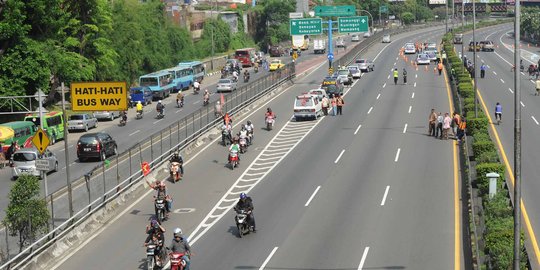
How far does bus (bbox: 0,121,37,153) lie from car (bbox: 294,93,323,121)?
1723 cm

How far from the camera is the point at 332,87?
68062 mm

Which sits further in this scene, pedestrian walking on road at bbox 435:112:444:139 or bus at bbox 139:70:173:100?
bus at bbox 139:70:173:100

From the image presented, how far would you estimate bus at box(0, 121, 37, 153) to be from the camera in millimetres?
50750

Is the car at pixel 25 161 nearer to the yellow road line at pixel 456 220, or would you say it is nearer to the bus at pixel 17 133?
the bus at pixel 17 133

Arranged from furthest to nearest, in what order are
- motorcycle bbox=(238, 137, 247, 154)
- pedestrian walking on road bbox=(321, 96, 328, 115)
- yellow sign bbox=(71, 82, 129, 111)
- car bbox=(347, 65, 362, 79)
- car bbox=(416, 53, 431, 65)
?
car bbox=(416, 53, 431, 65) < car bbox=(347, 65, 362, 79) < pedestrian walking on road bbox=(321, 96, 328, 115) < motorcycle bbox=(238, 137, 247, 154) < yellow sign bbox=(71, 82, 129, 111)

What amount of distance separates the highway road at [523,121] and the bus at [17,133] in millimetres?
28146

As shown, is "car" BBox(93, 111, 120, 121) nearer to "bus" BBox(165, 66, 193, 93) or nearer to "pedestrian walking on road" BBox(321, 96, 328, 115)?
"bus" BBox(165, 66, 193, 93)

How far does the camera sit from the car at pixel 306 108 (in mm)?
56781

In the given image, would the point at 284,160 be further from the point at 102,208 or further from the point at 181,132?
the point at 102,208

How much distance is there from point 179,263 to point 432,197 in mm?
13854

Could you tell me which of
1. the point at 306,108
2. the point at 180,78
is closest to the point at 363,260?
the point at 306,108

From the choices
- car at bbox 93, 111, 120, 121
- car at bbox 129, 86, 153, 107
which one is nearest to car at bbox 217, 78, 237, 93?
car at bbox 129, 86, 153, 107

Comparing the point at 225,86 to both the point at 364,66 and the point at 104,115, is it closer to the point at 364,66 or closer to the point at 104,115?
the point at 104,115

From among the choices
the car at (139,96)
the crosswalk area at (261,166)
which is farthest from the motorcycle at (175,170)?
the car at (139,96)
